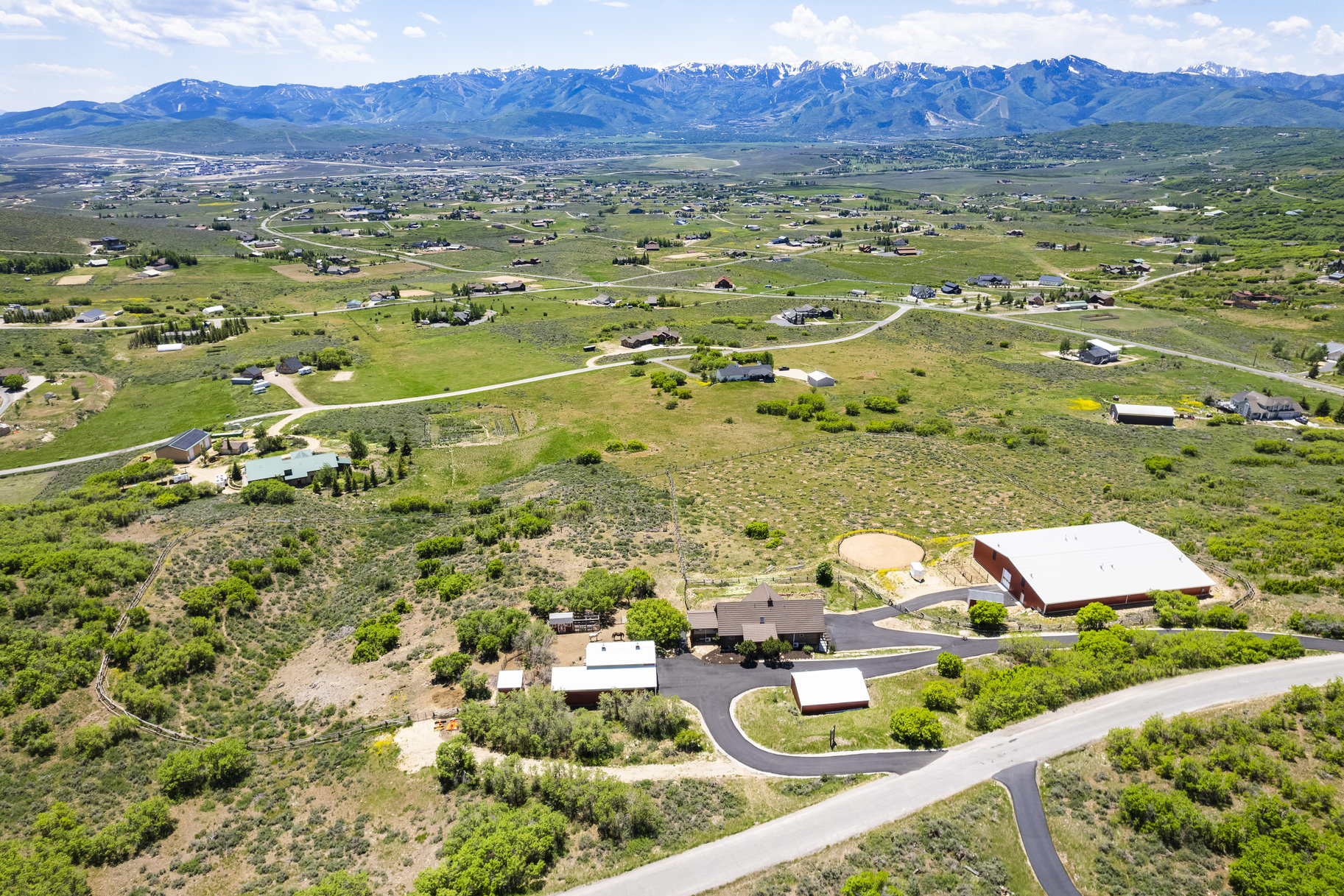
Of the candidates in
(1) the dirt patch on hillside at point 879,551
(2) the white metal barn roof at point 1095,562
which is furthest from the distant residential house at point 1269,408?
(1) the dirt patch on hillside at point 879,551

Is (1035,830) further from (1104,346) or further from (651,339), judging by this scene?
(1104,346)

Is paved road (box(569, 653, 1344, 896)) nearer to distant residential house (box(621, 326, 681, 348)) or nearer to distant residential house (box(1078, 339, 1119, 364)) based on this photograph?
distant residential house (box(1078, 339, 1119, 364))

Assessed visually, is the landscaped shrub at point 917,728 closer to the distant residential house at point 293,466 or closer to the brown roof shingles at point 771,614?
the brown roof shingles at point 771,614

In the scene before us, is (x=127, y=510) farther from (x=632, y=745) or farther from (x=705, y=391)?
(x=705, y=391)

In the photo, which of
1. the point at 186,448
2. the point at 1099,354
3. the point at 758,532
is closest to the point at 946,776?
the point at 758,532

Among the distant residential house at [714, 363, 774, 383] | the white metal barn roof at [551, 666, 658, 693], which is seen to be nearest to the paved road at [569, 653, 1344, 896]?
the white metal barn roof at [551, 666, 658, 693]

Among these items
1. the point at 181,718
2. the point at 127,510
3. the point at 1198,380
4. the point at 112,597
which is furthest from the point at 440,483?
the point at 1198,380
